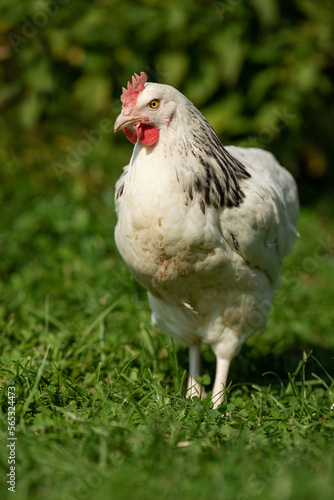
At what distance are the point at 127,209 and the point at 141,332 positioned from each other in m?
1.27

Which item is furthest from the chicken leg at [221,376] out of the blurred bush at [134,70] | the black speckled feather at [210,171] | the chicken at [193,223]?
the blurred bush at [134,70]

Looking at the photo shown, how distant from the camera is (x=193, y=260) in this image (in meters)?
3.13

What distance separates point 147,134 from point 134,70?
13.0 feet

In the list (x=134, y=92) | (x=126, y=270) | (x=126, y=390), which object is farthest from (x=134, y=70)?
(x=126, y=390)

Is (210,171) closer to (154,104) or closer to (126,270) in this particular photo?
(154,104)

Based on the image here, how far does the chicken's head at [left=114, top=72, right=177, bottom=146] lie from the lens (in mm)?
3021

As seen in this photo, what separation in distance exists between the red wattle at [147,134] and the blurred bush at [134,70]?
3570 millimetres

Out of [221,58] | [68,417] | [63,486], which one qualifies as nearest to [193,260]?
[68,417]

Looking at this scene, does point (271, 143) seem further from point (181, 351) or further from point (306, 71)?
point (181, 351)

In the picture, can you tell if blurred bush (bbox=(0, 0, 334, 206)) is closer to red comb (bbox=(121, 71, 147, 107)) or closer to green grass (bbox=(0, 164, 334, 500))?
green grass (bbox=(0, 164, 334, 500))

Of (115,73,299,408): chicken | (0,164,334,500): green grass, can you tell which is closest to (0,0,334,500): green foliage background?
(0,164,334,500): green grass

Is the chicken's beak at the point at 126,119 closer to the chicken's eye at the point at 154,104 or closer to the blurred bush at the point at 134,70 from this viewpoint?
the chicken's eye at the point at 154,104

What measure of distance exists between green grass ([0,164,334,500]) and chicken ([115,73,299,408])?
1.16 feet

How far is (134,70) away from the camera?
22.2 ft
